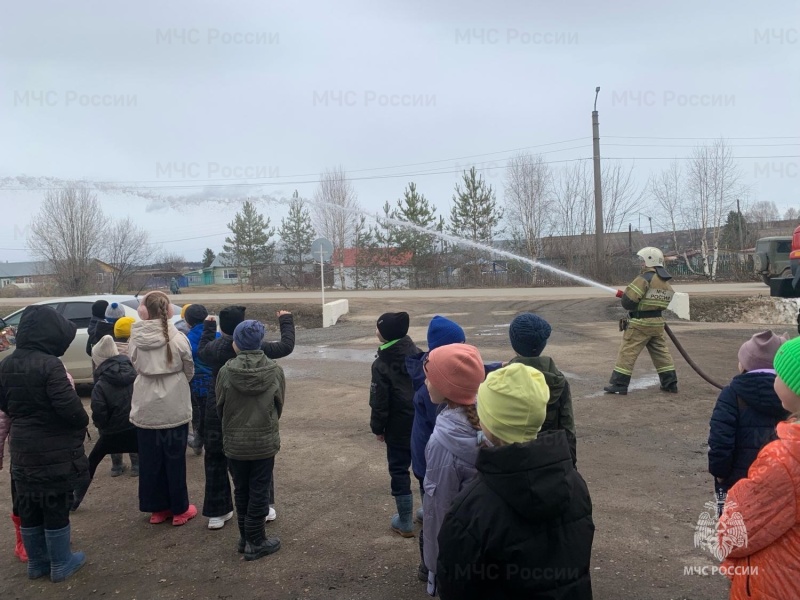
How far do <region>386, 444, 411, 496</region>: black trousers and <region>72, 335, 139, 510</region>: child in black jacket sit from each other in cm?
226

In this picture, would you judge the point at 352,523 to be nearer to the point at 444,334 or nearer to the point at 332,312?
the point at 444,334

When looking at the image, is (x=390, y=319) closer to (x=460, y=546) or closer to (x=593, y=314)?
(x=460, y=546)

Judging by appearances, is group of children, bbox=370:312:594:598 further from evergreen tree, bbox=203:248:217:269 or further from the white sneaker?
evergreen tree, bbox=203:248:217:269

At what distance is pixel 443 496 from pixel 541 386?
36.8 inches

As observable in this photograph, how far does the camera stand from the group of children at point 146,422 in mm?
3682

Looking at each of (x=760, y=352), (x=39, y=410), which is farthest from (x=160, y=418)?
A: (x=760, y=352)

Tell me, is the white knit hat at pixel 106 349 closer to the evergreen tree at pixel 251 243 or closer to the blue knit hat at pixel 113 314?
the blue knit hat at pixel 113 314

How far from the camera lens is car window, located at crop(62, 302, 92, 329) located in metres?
10.0

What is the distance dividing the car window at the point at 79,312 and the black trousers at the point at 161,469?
6614mm

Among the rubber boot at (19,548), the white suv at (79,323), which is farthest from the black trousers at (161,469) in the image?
the white suv at (79,323)

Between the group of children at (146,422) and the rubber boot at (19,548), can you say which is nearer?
the group of children at (146,422)

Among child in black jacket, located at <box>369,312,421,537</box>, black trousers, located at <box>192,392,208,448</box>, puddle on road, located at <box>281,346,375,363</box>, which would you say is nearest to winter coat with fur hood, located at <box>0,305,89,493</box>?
black trousers, located at <box>192,392,208,448</box>

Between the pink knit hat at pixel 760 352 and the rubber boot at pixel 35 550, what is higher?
the pink knit hat at pixel 760 352

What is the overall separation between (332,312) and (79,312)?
395 inches
